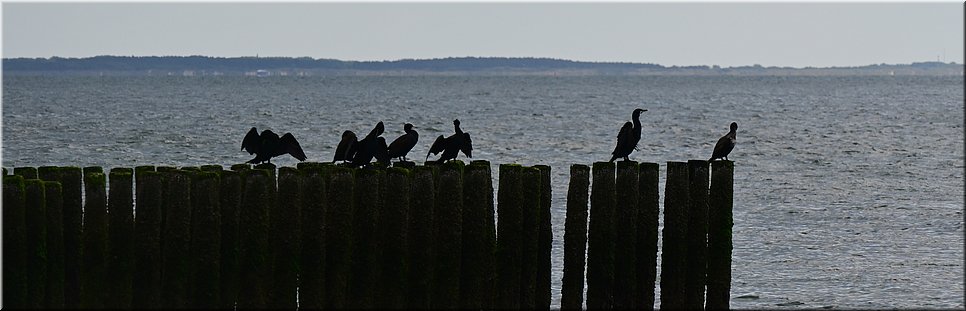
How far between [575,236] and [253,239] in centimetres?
256

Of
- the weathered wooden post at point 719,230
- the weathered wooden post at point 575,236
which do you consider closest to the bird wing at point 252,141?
the weathered wooden post at point 575,236

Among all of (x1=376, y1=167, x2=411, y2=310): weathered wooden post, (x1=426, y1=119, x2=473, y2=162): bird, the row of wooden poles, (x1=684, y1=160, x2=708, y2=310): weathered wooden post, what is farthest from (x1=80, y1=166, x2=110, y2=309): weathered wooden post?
(x1=684, y1=160, x2=708, y2=310): weathered wooden post

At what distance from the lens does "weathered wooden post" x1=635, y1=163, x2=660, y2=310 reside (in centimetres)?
984

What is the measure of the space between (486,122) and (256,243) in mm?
53958

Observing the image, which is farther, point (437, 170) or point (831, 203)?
point (831, 203)

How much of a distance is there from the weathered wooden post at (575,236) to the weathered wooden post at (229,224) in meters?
2.54

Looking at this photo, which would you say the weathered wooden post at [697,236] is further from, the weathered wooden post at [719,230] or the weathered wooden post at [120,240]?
the weathered wooden post at [120,240]

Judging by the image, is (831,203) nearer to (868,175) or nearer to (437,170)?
(868,175)

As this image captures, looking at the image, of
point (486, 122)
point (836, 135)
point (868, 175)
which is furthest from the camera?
point (486, 122)

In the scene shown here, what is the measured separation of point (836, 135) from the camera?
52.1m

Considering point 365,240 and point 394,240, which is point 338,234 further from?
point 394,240

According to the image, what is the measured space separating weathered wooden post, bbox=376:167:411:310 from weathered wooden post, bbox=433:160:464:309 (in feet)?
0.81

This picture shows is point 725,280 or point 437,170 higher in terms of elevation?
point 437,170

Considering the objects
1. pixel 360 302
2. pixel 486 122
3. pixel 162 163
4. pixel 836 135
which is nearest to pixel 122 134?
pixel 162 163
